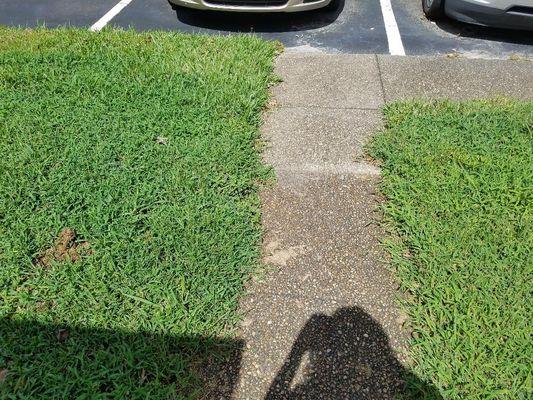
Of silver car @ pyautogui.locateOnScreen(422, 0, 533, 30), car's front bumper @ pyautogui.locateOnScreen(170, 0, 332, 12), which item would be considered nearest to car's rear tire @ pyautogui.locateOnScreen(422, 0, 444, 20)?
silver car @ pyautogui.locateOnScreen(422, 0, 533, 30)

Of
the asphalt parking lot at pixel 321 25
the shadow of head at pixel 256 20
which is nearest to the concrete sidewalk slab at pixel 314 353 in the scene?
the asphalt parking lot at pixel 321 25

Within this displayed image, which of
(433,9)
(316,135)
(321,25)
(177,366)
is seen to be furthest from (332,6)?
(177,366)

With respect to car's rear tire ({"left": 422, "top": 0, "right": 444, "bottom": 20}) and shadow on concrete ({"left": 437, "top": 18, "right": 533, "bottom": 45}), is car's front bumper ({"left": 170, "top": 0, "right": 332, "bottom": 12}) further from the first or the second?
shadow on concrete ({"left": 437, "top": 18, "right": 533, "bottom": 45})

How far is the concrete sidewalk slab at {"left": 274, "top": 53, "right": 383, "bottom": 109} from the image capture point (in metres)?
4.14

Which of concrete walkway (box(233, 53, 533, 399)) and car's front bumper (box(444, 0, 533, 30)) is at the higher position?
car's front bumper (box(444, 0, 533, 30))

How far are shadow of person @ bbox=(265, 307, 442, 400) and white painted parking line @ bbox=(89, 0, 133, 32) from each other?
457cm

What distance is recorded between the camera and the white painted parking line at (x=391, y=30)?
16.3 feet

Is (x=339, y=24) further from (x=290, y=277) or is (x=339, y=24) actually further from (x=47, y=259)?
(x=47, y=259)

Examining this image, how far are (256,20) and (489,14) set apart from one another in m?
2.70

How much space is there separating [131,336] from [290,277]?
38.1 inches

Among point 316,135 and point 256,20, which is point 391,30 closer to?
point 256,20

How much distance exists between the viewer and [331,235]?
113 inches

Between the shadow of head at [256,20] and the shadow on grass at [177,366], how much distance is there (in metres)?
4.10

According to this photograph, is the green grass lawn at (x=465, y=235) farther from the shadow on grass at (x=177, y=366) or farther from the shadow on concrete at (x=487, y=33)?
the shadow on concrete at (x=487, y=33)
